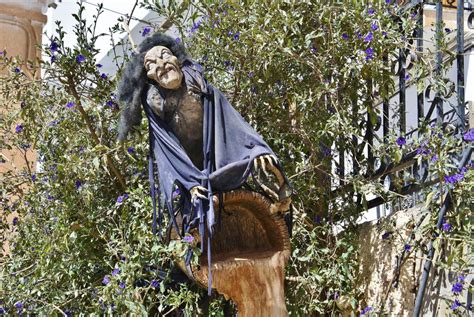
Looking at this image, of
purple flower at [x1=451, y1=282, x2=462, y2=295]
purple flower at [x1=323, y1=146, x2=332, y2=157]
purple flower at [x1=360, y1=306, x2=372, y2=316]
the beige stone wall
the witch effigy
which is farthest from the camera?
purple flower at [x1=323, y1=146, x2=332, y2=157]

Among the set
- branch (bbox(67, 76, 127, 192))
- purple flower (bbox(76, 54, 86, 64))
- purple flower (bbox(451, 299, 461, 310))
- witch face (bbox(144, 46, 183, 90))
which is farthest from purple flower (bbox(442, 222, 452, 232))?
purple flower (bbox(76, 54, 86, 64))

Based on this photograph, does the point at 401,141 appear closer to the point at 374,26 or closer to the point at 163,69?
the point at 374,26

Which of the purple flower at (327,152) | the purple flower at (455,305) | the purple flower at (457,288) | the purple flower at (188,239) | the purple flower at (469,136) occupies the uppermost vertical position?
the purple flower at (327,152)

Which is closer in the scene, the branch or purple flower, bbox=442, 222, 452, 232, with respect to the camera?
purple flower, bbox=442, 222, 452, 232

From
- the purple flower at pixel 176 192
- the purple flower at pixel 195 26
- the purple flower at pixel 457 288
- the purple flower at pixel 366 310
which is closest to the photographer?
the purple flower at pixel 457 288

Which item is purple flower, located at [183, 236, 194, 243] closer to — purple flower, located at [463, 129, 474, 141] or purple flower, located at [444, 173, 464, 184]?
purple flower, located at [444, 173, 464, 184]

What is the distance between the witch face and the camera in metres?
4.43

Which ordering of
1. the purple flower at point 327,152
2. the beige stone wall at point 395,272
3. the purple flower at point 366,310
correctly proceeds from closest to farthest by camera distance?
the beige stone wall at point 395,272
the purple flower at point 366,310
the purple flower at point 327,152

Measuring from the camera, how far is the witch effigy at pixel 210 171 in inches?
167

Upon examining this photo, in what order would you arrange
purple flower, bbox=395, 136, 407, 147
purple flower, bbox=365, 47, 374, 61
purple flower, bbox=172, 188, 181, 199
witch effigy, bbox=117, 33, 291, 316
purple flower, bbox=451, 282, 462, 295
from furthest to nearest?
1. purple flower, bbox=365, 47, 374, 61
2. purple flower, bbox=395, 136, 407, 147
3. purple flower, bbox=172, 188, 181, 199
4. purple flower, bbox=451, 282, 462, 295
5. witch effigy, bbox=117, 33, 291, 316

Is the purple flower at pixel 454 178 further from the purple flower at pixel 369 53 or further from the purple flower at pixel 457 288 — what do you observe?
the purple flower at pixel 369 53

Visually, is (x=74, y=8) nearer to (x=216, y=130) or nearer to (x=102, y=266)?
(x=102, y=266)

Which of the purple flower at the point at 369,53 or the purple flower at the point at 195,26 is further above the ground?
the purple flower at the point at 195,26

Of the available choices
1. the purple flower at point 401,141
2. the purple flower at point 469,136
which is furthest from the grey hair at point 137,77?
the purple flower at point 469,136
